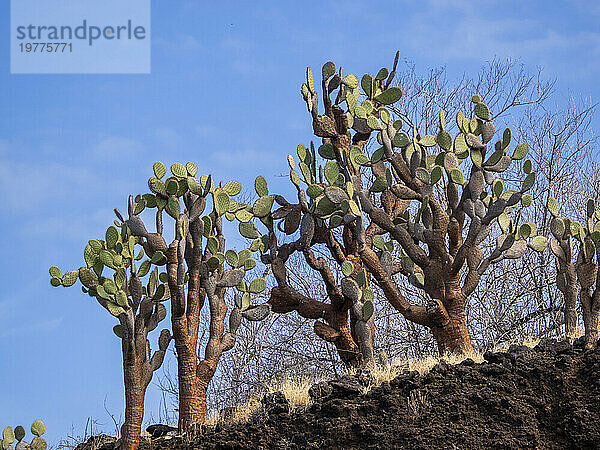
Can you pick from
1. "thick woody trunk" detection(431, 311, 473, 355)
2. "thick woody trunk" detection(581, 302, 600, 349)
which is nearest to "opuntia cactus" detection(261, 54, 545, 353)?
"thick woody trunk" detection(431, 311, 473, 355)

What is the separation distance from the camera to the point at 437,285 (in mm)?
7156

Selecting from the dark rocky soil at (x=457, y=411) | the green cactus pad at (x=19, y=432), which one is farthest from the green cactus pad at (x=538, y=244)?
the green cactus pad at (x=19, y=432)

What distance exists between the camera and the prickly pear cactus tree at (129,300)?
21.1 feet

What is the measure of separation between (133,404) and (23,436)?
5.11ft

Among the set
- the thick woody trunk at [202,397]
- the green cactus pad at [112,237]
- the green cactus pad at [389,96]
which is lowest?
the thick woody trunk at [202,397]

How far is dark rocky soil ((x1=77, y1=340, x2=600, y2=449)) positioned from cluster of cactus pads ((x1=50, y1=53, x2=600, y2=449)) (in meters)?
1.01

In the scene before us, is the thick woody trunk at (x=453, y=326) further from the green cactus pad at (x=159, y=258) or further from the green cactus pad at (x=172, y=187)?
the green cactus pad at (x=172, y=187)

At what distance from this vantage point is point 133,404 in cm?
641

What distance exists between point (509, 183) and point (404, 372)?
662 centimetres

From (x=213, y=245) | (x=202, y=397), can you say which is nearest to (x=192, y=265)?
(x=213, y=245)

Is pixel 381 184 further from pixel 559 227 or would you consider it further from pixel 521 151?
pixel 559 227

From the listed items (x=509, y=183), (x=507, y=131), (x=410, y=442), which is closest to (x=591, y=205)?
(x=507, y=131)

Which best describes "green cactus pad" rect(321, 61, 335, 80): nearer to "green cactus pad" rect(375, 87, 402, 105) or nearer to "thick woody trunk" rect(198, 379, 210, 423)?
"green cactus pad" rect(375, 87, 402, 105)

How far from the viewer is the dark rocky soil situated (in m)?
5.17
